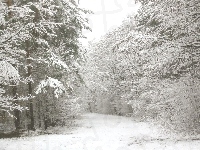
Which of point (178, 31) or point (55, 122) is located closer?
point (178, 31)

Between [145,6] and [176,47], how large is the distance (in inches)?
208

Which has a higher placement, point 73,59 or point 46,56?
point 73,59

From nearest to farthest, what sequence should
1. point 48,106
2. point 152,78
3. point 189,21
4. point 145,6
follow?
point 189,21 → point 145,6 → point 152,78 → point 48,106

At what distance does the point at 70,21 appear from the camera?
20.4 meters

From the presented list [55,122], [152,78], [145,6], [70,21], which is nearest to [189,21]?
[145,6]

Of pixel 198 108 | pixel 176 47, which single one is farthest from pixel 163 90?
pixel 176 47

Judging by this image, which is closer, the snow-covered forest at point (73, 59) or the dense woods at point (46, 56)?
the snow-covered forest at point (73, 59)

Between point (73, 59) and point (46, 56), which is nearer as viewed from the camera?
point (46, 56)

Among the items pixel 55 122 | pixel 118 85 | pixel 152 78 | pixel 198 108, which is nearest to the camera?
pixel 198 108

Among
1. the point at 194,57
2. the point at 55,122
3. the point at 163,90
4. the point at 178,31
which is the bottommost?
the point at 55,122

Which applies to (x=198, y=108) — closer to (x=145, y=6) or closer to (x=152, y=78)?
(x=152, y=78)

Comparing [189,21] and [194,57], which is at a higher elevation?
[189,21]

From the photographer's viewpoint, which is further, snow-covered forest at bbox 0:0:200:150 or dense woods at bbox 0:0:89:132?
dense woods at bbox 0:0:89:132

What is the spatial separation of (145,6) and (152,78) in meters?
4.48
